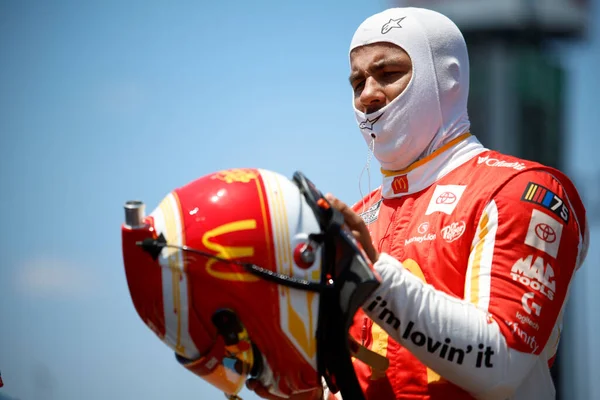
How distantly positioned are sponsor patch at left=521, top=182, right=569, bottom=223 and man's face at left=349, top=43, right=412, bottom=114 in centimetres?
69

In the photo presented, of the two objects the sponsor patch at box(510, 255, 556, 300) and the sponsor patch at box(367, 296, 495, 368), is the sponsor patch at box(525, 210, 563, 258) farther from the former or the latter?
the sponsor patch at box(367, 296, 495, 368)

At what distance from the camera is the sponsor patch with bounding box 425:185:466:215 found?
3432mm

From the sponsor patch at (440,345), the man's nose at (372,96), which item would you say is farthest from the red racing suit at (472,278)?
the man's nose at (372,96)

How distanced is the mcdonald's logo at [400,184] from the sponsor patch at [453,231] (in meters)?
0.44

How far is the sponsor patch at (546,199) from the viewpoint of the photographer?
128 inches

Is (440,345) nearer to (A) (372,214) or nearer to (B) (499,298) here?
(B) (499,298)

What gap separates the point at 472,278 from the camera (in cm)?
319

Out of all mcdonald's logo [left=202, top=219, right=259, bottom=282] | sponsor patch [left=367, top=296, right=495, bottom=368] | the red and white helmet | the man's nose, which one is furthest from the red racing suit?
mcdonald's logo [left=202, top=219, right=259, bottom=282]

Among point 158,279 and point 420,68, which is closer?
point 158,279

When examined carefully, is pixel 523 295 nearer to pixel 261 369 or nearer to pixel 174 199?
pixel 261 369

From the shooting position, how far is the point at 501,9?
41.4 ft

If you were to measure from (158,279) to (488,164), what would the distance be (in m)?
1.39

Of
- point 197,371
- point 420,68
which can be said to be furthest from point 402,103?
point 197,371

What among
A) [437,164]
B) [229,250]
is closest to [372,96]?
[437,164]
